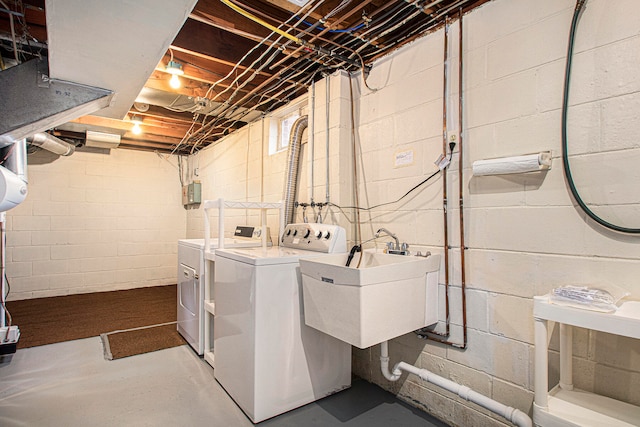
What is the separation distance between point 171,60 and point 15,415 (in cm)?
252

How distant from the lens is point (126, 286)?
5.36 meters

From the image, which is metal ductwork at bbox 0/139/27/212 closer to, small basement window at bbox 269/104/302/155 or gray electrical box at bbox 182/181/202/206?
small basement window at bbox 269/104/302/155

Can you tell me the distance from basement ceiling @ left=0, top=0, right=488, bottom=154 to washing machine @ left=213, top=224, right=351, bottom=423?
1255mm

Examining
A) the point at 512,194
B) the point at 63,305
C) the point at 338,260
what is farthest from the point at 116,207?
the point at 512,194

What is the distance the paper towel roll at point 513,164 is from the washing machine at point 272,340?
0.98 meters

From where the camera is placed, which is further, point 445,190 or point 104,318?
point 104,318

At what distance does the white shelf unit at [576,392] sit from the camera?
1.07m

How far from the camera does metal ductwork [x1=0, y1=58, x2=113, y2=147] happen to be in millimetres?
1779

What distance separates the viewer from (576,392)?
1.36 meters

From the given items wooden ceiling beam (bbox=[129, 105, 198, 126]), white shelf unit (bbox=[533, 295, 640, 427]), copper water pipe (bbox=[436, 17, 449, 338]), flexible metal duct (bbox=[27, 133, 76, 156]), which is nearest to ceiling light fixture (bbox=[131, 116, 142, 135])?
wooden ceiling beam (bbox=[129, 105, 198, 126])

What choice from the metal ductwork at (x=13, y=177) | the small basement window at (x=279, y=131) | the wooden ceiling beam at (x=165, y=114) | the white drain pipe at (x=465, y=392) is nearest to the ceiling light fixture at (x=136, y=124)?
the wooden ceiling beam at (x=165, y=114)

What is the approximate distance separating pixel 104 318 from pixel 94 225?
6.57 ft

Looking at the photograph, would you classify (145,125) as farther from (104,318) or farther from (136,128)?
(104,318)

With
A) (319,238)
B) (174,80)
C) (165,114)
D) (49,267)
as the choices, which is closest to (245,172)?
(165,114)
